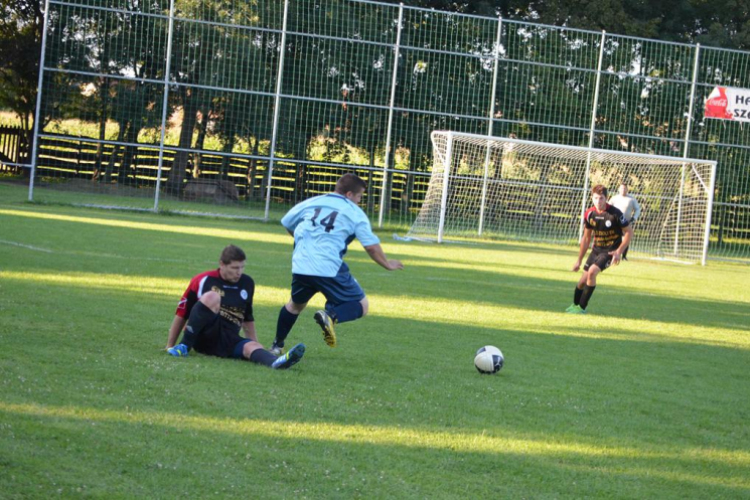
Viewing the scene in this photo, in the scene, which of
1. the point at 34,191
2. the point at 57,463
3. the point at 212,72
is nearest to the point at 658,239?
the point at 212,72

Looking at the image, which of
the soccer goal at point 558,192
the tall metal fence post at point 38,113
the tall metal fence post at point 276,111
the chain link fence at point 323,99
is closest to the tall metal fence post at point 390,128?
the chain link fence at point 323,99

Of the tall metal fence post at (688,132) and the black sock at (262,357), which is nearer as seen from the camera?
the black sock at (262,357)

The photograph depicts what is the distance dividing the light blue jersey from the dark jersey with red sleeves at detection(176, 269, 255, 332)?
60 cm

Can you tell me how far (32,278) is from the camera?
35.5 feet

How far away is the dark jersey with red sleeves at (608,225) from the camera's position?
43.8 ft

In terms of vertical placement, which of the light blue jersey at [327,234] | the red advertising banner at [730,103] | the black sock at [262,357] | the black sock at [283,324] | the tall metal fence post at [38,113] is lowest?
the black sock at [262,357]

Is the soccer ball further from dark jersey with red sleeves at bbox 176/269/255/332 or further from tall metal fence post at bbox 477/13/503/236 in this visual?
tall metal fence post at bbox 477/13/503/236

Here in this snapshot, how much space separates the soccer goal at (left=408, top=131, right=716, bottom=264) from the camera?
88.6 feet

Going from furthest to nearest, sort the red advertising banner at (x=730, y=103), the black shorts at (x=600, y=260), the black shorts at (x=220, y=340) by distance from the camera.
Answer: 1. the red advertising banner at (x=730, y=103)
2. the black shorts at (x=600, y=260)
3. the black shorts at (x=220, y=340)

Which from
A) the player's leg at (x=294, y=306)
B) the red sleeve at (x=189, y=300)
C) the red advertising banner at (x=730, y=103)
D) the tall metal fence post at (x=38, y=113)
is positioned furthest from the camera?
the red advertising banner at (x=730, y=103)

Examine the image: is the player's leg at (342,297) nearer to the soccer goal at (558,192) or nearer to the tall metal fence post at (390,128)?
the soccer goal at (558,192)

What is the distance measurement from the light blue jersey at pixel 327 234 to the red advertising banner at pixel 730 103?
2423 centimetres

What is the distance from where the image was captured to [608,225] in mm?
13320

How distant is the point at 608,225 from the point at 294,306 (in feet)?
22.0
